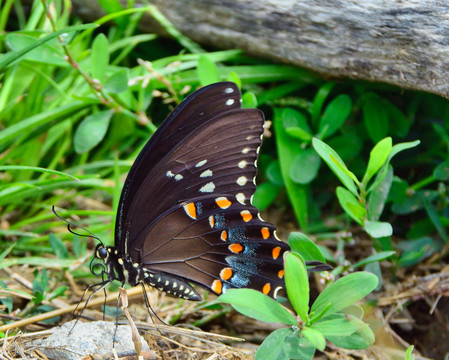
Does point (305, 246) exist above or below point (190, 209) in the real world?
below

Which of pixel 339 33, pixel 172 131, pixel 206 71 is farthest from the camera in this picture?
pixel 206 71

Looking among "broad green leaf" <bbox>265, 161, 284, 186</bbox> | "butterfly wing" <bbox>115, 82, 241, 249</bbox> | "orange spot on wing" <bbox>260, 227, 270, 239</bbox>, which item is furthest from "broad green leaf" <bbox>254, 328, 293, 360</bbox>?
"broad green leaf" <bbox>265, 161, 284, 186</bbox>

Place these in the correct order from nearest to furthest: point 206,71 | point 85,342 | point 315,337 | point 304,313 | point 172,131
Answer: point 315,337 → point 304,313 → point 85,342 → point 172,131 → point 206,71

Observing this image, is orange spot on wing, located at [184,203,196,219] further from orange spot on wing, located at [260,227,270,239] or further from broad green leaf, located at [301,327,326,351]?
broad green leaf, located at [301,327,326,351]

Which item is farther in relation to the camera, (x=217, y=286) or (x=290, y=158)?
(x=290, y=158)

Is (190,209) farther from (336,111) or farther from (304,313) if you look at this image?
(336,111)

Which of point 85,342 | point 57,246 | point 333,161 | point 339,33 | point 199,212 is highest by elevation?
point 339,33

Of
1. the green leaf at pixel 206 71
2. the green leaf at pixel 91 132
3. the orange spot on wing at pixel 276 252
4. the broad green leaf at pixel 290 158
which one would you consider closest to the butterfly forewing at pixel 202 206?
the orange spot on wing at pixel 276 252

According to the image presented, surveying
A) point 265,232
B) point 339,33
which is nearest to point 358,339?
A: point 265,232
